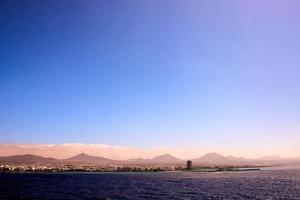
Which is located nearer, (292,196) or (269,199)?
(269,199)

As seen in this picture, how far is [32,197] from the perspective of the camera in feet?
276

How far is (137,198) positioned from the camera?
279ft

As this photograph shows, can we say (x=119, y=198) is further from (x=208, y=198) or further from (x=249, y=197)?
(x=249, y=197)

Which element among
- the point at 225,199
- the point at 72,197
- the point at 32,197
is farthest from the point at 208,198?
the point at 32,197

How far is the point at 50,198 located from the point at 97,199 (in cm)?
1071

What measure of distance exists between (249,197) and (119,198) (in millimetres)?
30102

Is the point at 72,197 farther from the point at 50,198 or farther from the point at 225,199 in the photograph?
the point at 225,199

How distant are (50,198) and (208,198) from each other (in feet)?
117

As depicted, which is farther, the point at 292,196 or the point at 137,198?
the point at 292,196

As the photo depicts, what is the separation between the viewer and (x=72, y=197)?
8600cm

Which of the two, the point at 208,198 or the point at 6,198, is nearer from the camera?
the point at 6,198

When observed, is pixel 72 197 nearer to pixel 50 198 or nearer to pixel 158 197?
pixel 50 198

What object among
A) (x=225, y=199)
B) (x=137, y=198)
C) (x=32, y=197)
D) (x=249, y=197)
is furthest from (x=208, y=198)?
(x=32, y=197)

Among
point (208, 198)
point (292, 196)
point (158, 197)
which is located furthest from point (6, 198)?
point (292, 196)
